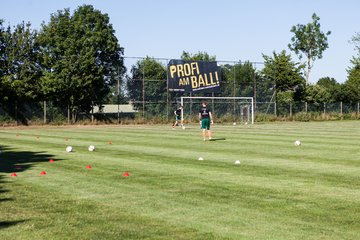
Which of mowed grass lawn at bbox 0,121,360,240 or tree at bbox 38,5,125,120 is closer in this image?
mowed grass lawn at bbox 0,121,360,240

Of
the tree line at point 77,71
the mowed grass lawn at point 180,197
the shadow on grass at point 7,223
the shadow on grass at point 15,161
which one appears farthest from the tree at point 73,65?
the shadow on grass at point 7,223

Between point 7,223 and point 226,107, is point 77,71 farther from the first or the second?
point 7,223

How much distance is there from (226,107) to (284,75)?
1140 centimetres

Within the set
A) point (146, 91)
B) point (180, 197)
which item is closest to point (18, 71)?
point (146, 91)

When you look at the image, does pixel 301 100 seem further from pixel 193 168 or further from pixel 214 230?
pixel 214 230

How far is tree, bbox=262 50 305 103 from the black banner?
9958mm

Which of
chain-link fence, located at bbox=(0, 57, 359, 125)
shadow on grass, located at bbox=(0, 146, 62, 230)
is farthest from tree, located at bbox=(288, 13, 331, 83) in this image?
shadow on grass, located at bbox=(0, 146, 62, 230)

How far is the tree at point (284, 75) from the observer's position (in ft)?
222

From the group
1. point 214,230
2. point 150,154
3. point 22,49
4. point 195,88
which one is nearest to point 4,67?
point 22,49

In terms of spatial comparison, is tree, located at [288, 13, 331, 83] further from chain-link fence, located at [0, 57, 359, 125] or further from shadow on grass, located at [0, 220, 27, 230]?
shadow on grass, located at [0, 220, 27, 230]

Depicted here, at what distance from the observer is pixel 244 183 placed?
12.1 metres

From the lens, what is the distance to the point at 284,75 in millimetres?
68125

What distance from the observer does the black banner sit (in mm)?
57344

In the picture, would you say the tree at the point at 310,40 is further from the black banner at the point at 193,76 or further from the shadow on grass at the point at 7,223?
the shadow on grass at the point at 7,223
